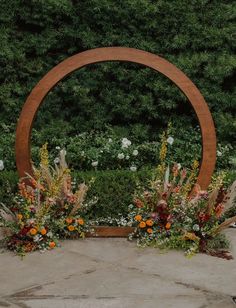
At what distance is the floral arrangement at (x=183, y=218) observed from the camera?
5.27 metres

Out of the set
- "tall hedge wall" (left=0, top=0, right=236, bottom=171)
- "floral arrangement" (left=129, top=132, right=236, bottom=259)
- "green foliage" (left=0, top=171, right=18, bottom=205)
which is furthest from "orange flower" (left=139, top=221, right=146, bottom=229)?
"tall hedge wall" (left=0, top=0, right=236, bottom=171)

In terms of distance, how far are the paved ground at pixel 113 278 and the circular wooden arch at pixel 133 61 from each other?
867mm

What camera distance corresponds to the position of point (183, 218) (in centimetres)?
542

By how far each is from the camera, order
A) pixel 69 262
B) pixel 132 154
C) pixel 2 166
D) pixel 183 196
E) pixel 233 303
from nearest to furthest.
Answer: pixel 233 303
pixel 69 262
pixel 183 196
pixel 2 166
pixel 132 154

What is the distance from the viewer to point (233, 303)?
3.93 m

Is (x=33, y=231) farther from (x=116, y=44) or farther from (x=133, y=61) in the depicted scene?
(x=116, y=44)

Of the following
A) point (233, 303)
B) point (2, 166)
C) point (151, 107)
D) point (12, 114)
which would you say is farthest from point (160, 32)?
point (233, 303)

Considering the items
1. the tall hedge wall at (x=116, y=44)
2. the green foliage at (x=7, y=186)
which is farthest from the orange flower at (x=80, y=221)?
the tall hedge wall at (x=116, y=44)

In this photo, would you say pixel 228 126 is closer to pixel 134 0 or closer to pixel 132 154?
pixel 132 154

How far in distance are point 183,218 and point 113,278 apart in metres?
1.21

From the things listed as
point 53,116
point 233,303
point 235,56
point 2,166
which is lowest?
point 233,303

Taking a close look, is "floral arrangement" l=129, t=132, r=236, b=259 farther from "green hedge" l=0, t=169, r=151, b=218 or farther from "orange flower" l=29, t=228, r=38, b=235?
"orange flower" l=29, t=228, r=38, b=235

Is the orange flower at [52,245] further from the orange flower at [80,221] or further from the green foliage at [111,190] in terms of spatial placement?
the green foliage at [111,190]

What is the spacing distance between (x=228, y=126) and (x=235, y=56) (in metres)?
0.92
